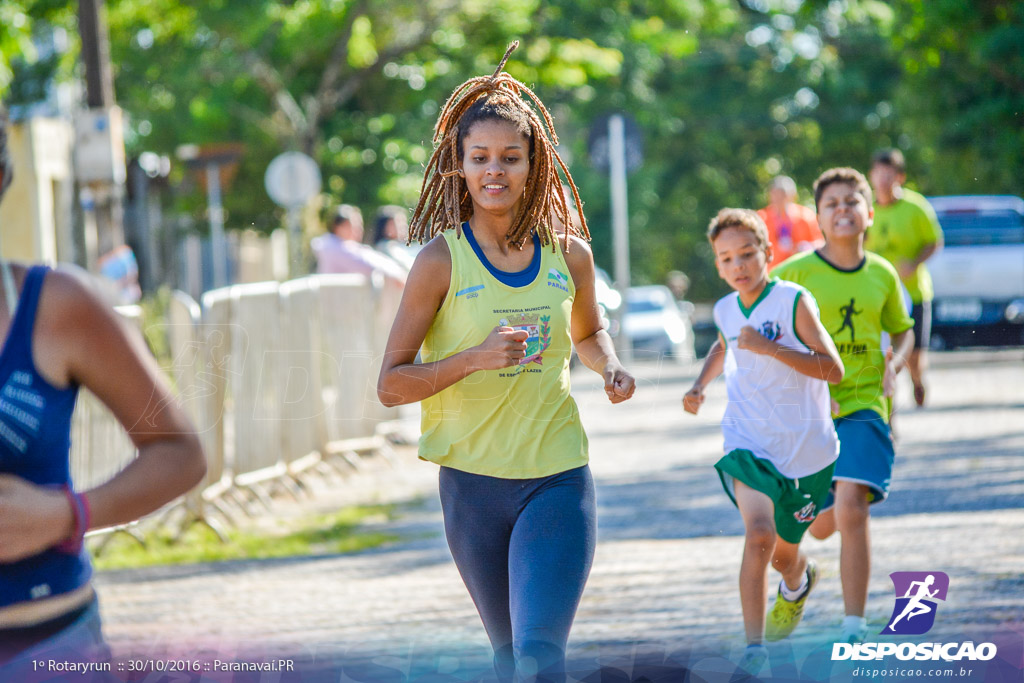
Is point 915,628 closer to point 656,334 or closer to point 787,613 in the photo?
point 787,613

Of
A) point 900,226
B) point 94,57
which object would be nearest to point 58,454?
point 900,226

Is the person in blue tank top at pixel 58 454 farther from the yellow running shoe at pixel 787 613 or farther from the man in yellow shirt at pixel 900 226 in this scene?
the man in yellow shirt at pixel 900 226

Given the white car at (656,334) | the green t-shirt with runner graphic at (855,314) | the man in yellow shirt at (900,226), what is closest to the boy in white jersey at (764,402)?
the green t-shirt with runner graphic at (855,314)

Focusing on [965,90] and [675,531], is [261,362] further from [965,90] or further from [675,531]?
[965,90]

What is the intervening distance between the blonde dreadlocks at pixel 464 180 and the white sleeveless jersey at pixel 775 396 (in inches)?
38.1

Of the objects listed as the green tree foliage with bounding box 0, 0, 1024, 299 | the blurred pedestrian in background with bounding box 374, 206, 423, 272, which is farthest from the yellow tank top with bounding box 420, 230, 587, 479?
the blurred pedestrian in background with bounding box 374, 206, 423, 272

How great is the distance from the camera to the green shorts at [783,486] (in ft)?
14.3

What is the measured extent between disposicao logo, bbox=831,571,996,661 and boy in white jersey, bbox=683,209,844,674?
1.39ft

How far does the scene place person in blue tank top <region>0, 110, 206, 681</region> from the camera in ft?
6.98

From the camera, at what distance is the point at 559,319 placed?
3.32 meters

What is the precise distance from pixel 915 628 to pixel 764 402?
836 mm

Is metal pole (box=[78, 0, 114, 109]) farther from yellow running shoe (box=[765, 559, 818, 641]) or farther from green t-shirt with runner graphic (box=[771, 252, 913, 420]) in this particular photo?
yellow running shoe (box=[765, 559, 818, 641])

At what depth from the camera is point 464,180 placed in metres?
3.51

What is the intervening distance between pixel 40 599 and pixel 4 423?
0.99ft
